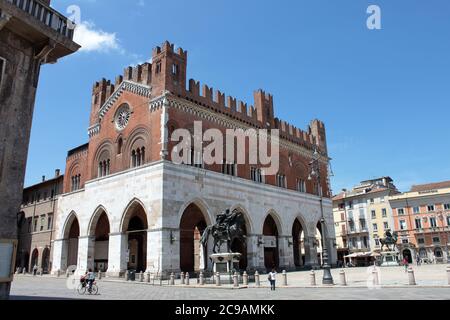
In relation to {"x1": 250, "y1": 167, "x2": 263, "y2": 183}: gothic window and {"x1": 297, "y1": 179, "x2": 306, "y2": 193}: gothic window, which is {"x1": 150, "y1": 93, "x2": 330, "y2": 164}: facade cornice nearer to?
{"x1": 250, "y1": 167, "x2": 263, "y2": 183}: gothic window

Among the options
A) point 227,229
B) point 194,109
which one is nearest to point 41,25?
point 227,229

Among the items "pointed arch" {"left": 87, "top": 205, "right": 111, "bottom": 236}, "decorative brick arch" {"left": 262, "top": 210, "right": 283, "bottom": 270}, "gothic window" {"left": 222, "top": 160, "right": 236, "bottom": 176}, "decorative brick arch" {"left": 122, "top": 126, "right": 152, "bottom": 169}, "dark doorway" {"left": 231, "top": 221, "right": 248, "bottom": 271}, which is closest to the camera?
"decorative brick arch" {"left": 122, "top": 126, "right": 152, "bottom": 169}

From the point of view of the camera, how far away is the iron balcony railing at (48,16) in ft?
32.3

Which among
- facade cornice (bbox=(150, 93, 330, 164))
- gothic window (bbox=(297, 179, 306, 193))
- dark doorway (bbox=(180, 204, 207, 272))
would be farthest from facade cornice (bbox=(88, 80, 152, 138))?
gothic window (bbox=(297, 179, 306, 193))

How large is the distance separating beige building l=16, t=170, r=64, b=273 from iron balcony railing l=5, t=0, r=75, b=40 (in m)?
32.3

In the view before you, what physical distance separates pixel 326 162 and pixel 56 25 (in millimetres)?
37637

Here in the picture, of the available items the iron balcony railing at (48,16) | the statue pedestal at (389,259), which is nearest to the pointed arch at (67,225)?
the iron balcony railing at (48,16)

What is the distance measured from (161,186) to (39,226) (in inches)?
949

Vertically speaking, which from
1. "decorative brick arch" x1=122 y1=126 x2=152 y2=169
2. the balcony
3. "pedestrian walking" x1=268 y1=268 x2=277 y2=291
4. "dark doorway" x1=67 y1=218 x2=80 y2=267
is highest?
"decorative brick arch" x1=122 y1=126 x2=152 y2=169

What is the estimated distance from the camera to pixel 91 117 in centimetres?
3375

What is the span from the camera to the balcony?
9484 mm

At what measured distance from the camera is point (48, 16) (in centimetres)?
1041

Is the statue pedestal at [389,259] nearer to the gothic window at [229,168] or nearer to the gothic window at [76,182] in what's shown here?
the gothic window at [229,168]

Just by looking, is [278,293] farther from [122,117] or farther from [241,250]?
[122,117]
